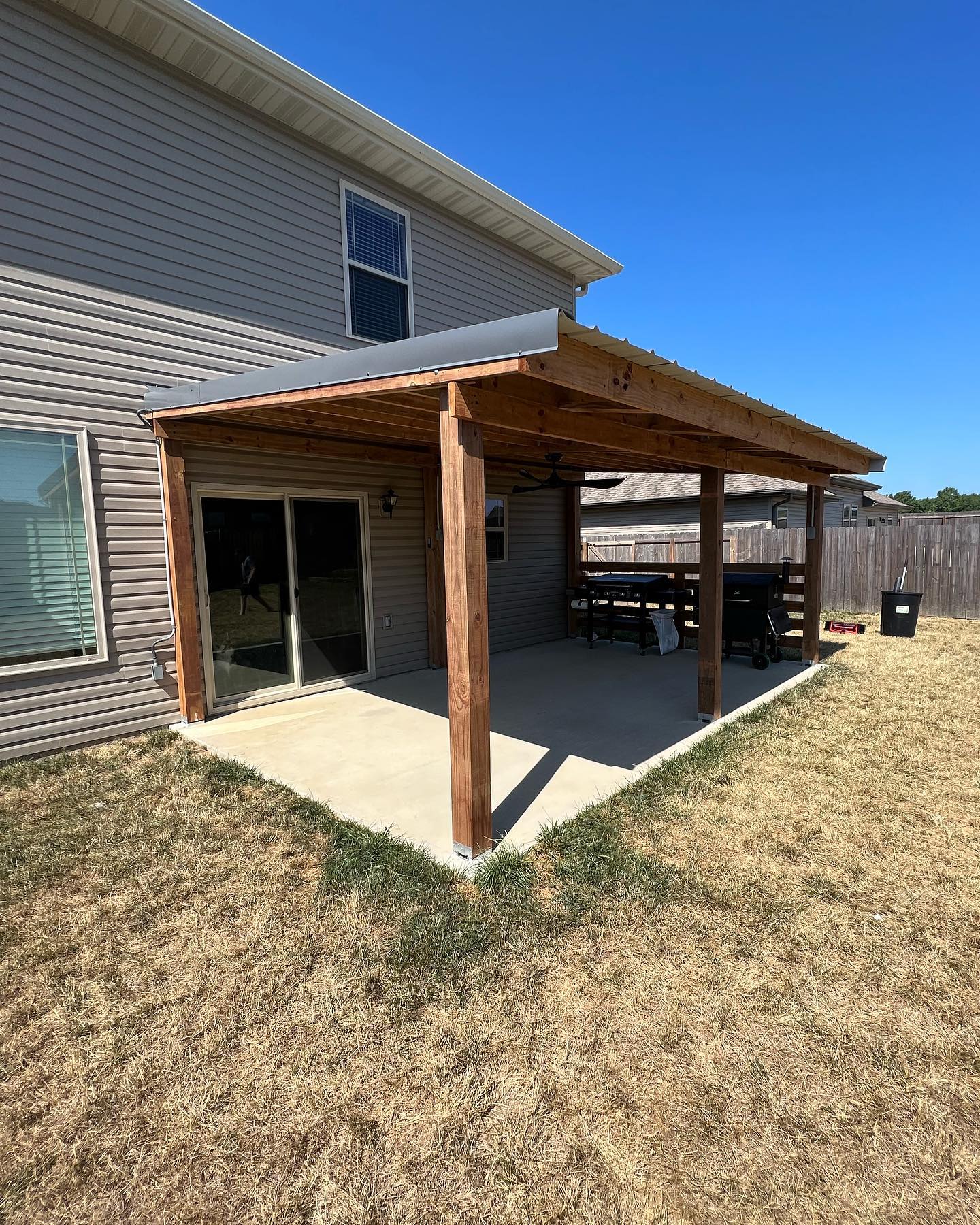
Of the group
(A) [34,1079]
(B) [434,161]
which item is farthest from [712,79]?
(A) [34,1079]

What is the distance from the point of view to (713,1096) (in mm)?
1858

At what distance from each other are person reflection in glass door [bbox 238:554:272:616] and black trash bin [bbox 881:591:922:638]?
377 inches

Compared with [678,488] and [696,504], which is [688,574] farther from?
[678,488]

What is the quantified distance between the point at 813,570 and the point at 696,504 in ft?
37.6

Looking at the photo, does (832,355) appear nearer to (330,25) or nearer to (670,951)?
(330,25)

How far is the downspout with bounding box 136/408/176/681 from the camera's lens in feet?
16.6

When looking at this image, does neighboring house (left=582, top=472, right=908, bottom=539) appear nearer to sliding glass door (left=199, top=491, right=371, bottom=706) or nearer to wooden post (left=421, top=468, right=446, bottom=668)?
wooden post (left=421, top=468, right=446, bottom=668)

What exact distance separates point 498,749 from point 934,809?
9.52ft

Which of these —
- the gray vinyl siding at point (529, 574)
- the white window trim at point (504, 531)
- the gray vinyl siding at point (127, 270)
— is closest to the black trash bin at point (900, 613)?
the gray vinyl siding at point (529, 574)

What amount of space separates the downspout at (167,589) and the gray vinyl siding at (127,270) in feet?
0.14

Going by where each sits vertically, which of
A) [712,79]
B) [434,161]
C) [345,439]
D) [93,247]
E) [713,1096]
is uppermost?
[712,79]

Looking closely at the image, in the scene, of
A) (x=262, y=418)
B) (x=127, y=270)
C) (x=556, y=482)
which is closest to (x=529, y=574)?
(x=556, y=482)

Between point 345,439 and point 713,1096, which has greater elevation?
point 345,439

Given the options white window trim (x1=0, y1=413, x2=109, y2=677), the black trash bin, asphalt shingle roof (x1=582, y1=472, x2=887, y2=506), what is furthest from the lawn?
asphalt shingle roof (x1=582, y1=472, x2=887, y2=506)
